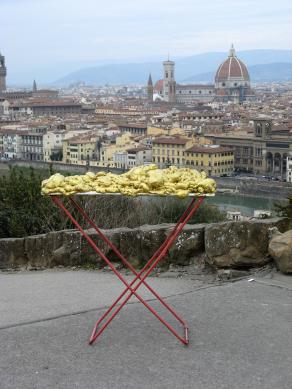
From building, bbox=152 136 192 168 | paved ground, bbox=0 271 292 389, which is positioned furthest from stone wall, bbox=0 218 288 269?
building, bbox=152 136 192 168

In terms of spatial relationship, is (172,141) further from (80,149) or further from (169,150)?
(80,149)

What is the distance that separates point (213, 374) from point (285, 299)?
0.94 metres

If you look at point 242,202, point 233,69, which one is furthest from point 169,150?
point 233,69

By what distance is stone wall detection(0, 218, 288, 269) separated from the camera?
4.03m

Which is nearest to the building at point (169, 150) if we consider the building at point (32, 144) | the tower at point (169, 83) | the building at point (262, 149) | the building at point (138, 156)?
the building at point (138, 156)

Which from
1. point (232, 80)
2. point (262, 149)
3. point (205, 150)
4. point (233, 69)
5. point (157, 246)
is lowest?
point (262, 149)

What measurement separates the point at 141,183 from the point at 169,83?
4366 inches

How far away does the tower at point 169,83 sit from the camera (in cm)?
11116

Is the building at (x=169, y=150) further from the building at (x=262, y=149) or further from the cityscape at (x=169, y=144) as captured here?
the building at (x=262, y=149)

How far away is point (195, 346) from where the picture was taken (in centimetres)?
285

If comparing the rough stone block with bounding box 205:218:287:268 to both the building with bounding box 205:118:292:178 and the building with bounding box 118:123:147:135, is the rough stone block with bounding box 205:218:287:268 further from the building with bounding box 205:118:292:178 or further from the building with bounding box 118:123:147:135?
the building with bounding box 118:123:147:135

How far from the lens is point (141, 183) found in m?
2.99

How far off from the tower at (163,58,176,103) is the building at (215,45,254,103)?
6767mm

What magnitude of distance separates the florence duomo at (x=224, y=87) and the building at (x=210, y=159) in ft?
198
